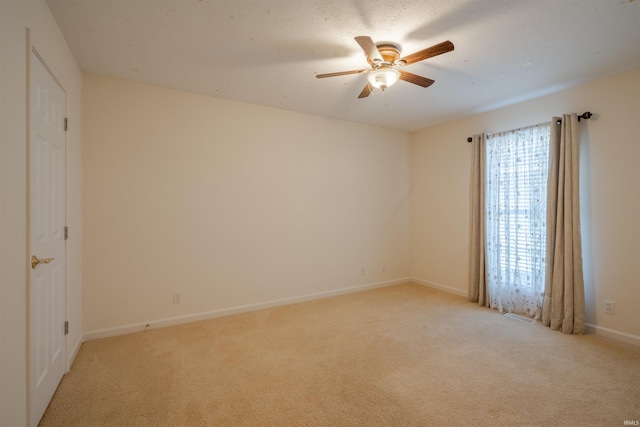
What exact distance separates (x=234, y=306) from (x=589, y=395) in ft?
10.8

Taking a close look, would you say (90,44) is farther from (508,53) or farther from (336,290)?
(336,290)

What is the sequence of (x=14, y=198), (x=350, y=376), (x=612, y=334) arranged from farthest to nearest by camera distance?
1. (x=612, y=334)
2. (x=350, y=376)
3. (x=14, y=198)

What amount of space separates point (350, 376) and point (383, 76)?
2.37 m

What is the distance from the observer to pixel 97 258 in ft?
9.61

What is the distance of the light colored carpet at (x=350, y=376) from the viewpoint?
6.07 feet

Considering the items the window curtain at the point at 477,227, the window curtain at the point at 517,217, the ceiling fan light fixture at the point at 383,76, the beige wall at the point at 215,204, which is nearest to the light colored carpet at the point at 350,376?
the window curtain at the point at 517,217

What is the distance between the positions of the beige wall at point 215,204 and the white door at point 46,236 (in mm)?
719

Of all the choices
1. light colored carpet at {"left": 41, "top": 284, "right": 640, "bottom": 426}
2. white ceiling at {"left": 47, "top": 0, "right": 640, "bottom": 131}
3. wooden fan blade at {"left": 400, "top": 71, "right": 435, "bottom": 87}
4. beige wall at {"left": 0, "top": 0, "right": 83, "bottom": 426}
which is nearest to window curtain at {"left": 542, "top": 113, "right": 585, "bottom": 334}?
light colored carpet at {"left": 41, "top": 284, "right": 640, "bottom": 426}

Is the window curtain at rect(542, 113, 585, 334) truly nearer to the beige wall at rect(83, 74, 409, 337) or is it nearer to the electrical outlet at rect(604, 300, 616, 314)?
the electrical outlet at rect(604, 300, 616, 314)

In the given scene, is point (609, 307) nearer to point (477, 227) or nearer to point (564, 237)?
point (564, 237)

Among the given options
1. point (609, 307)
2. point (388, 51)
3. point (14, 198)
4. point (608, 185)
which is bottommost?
point (609, 307)

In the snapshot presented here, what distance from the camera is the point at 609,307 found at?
296cm

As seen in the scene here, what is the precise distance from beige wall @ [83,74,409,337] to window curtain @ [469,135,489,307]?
1.32 meters

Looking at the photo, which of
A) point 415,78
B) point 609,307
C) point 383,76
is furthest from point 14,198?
point 609,307
